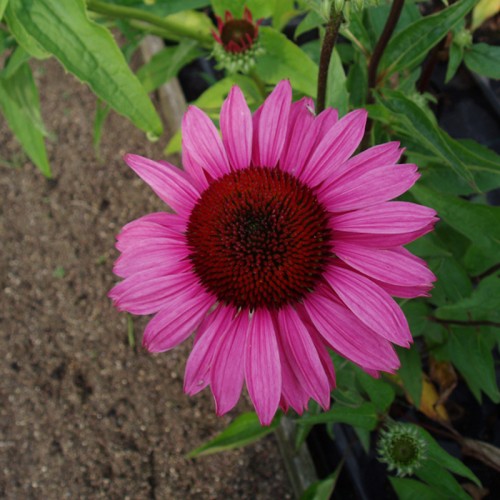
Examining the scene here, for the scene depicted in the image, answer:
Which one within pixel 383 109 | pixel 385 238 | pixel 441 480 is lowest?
pixel 441 480

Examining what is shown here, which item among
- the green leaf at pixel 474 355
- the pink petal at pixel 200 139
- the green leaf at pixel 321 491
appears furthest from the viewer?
the green leaf at pixel 321 491

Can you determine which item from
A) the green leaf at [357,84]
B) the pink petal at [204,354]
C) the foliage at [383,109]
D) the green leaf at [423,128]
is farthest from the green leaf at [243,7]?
the pink petal at [204,354]

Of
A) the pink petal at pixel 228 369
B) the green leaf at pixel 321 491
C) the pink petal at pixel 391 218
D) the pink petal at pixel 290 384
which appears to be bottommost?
the green leaf at pixel 321 491

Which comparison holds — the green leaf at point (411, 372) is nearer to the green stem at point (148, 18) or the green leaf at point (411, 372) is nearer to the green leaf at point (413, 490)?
the green leaf at point (413, 490)

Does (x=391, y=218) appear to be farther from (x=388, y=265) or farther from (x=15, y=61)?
(x=15, y=61)

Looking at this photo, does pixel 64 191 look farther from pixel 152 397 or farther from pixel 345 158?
pixel 345 158

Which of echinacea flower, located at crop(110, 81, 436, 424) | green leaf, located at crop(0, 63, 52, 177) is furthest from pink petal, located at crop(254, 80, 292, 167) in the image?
green leaf, located at crop(0, 63, 52, 177)

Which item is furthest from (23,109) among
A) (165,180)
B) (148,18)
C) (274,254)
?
(274,254)
